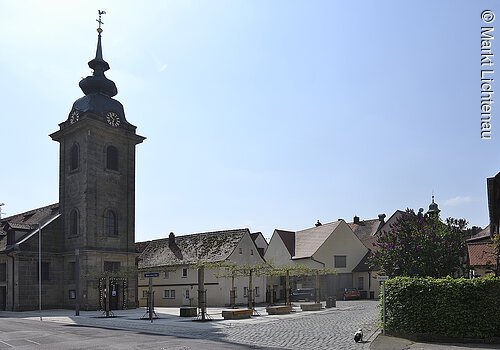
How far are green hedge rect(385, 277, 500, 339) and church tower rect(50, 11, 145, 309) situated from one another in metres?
27.4

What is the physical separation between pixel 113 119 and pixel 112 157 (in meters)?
3.21

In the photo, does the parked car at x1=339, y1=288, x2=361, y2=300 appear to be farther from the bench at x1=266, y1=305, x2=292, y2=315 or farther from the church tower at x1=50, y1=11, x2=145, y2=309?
the bench at x1=266, y1=305, x2=292, y2=315

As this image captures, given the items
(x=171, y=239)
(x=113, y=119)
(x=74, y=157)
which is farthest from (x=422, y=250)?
(x=171, y=239)

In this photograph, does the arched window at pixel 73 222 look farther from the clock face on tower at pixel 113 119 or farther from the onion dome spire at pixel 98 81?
the onion dome spire at pixel 98 81

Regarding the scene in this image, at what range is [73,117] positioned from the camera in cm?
4672

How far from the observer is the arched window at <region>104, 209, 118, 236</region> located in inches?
1807

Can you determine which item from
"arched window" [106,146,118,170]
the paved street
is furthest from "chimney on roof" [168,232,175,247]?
the paved street

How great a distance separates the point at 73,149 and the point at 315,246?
27.4 m

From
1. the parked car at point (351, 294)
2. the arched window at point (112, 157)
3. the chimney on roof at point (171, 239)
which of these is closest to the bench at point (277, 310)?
the arched window at point (112, 157)

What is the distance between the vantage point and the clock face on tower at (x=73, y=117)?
4626 centimetres

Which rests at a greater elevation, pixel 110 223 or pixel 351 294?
pixel 110 223

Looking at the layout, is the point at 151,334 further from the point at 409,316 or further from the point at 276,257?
the point at 276,257

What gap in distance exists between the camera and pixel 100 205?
149 feet

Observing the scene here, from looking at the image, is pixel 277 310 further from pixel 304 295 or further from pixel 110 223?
pixel 304 295
